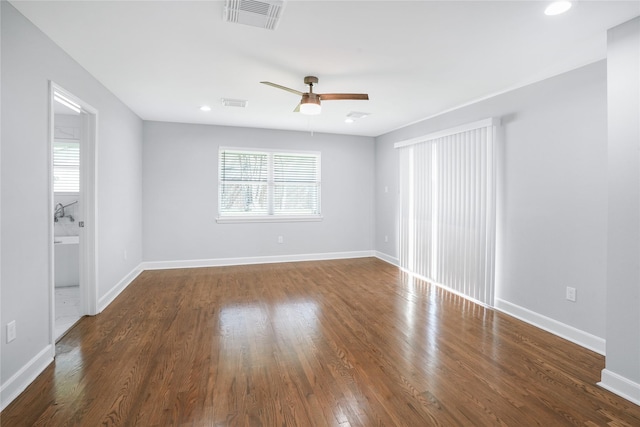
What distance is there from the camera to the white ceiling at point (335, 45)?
207 centimetres

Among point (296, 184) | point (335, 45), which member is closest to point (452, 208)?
point (335, 45)

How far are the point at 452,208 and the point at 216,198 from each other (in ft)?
12.9

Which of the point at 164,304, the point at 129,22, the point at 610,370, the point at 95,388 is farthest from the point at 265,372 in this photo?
the point at 129,22

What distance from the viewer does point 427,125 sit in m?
4.95

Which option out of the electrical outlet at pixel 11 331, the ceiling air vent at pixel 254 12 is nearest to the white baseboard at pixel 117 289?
the electrical outlet at pixel 11 331

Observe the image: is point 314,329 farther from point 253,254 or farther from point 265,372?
point 253,254

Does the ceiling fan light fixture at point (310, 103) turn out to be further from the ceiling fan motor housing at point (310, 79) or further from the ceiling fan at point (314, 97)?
the ceiling fan motor housing at point (310, 79)

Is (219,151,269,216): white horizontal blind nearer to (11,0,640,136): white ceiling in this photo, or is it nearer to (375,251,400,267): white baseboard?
(11,0,640,136): white ceiling

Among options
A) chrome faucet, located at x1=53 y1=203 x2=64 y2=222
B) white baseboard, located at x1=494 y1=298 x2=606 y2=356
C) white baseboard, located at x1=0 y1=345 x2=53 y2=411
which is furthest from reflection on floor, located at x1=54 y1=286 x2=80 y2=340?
white baseboard, located at x1=494 y1=298 x2=606 y2=356

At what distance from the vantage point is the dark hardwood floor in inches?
73.7

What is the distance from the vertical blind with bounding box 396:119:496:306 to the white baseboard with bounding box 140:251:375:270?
4.06 feet

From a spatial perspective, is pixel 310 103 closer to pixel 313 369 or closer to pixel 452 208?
pixel 313 369

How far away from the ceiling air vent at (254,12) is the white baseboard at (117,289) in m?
3.26

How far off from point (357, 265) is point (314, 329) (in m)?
2.87
